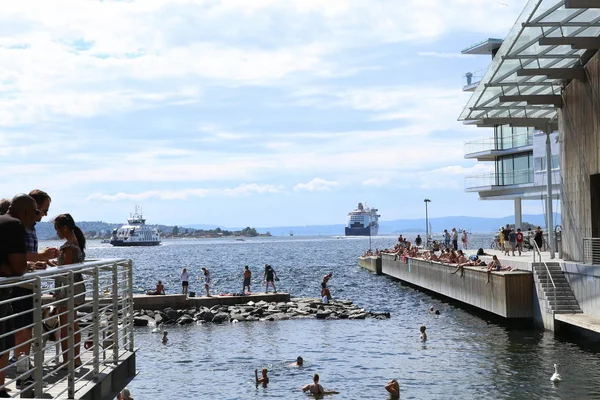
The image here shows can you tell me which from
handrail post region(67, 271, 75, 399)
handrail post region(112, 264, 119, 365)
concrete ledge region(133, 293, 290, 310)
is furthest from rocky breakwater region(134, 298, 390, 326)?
handrail post region(67, 271, 75, 399)

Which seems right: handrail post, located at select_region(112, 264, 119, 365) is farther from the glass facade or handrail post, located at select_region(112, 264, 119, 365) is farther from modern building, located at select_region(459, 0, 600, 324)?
the glass facade

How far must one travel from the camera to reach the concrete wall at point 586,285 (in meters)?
25.2

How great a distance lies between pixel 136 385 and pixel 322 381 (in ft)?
17.5

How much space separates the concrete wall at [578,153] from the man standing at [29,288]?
23838 millimetres

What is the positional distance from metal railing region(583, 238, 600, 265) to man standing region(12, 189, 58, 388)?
22.8 meters

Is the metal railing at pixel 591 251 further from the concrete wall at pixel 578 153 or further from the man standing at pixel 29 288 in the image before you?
the man standing at pixel 29 288

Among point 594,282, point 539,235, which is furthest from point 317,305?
point 594,282

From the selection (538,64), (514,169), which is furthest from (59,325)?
(514,169)

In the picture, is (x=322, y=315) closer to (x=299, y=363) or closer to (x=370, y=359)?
(x=370, y=359)

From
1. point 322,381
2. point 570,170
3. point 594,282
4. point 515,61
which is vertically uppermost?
point 515,61

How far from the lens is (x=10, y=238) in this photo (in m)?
6.54

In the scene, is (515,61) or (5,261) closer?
(5,261)

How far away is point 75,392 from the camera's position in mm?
7020

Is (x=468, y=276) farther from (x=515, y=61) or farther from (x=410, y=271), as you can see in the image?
(x=410, y=271)
